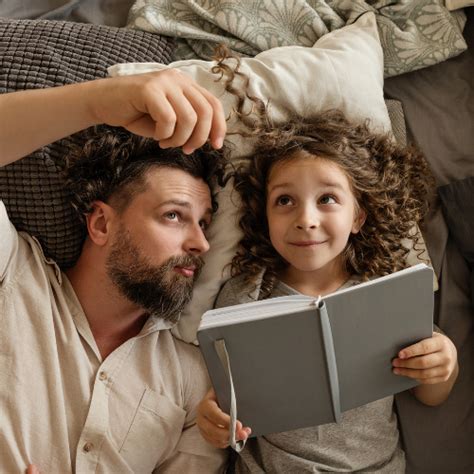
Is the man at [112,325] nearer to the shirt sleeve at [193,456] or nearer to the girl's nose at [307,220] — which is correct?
the shirt sleeve at [193,456]

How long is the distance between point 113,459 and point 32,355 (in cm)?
26

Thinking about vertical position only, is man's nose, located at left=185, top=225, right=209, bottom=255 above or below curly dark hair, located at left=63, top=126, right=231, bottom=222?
below

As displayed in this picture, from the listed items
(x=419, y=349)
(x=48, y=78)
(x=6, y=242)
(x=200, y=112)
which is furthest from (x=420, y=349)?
(x=48, y=78)

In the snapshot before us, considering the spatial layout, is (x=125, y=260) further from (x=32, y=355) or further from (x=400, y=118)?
(x=400, y=118)

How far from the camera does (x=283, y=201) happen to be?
133 cm

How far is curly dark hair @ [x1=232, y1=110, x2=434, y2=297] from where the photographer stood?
1.36 metres

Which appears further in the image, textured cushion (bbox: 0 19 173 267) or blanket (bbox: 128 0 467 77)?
blanket (bbox: 128 0 467 77)

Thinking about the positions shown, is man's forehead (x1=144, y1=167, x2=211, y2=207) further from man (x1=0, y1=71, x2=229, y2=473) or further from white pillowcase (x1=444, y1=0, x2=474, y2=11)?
white pillowcase (x1=444, y1=0, x2=474, y2=11)

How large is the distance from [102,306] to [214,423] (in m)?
0.37

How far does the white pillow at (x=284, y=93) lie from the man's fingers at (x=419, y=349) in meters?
0.42

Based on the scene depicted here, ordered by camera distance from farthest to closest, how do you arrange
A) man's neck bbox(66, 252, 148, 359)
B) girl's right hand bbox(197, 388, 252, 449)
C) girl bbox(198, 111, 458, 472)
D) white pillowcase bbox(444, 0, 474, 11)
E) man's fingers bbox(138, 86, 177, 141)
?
white pillowcase bbox(444, 0, 474, 11) → man's neck bbox(66, 252, 148, 359) → girl bbox(198, 111, 458, 472) → girl's right hand bbox(197, 388, 252, 449) → man's fingers bbox(138, 86, 177, 141)

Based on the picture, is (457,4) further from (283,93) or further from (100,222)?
(100,222)

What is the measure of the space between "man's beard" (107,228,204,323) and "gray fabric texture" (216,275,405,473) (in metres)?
0.12

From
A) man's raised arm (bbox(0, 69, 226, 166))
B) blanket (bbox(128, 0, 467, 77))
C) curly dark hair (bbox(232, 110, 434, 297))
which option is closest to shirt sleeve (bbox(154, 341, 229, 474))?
curly dark hair (bbox(232, 110, 434, 297))
